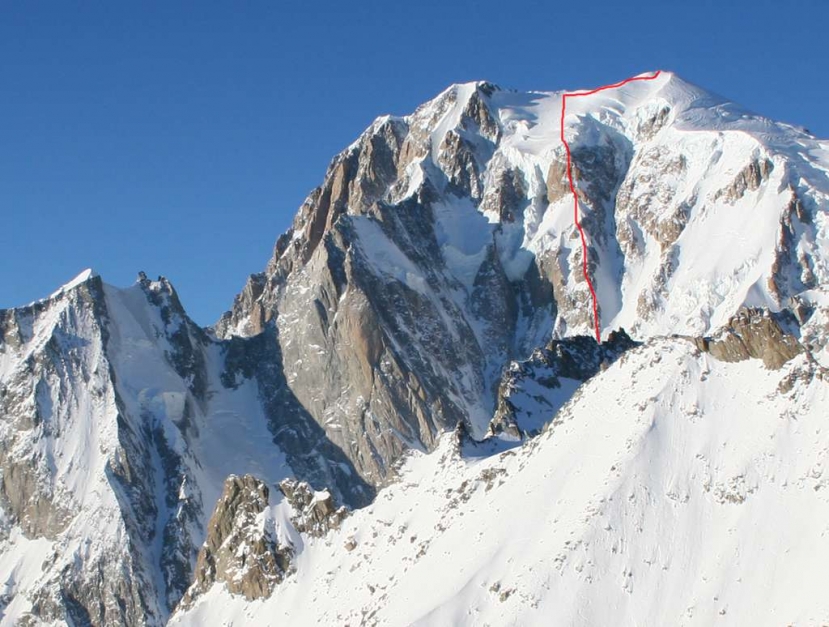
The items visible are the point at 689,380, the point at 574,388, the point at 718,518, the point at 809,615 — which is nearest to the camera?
the point at 809,615

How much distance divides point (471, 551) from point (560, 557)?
11791mm

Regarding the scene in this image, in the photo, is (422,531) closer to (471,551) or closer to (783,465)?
(471,551)

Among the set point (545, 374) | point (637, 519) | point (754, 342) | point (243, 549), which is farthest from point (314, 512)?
point (754, 342)

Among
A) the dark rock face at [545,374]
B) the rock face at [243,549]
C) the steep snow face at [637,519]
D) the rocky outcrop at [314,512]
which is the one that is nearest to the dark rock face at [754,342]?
the steep snow face at [637,519]

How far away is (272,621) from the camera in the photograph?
496ft

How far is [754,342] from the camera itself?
12912cm

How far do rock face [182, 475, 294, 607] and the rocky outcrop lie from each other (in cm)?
305

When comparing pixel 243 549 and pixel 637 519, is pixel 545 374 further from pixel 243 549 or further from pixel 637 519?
pixel 637 519

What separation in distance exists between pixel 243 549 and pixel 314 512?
29.3 ft

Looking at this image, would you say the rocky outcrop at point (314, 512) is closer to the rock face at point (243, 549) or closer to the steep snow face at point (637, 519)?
the rock face at point (243, 549)

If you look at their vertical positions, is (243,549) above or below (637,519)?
above

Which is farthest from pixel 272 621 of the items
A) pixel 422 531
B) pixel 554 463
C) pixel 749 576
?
pixel 749 576

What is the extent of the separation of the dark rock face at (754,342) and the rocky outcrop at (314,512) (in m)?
47.0

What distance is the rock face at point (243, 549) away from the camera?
15762 centimetres
